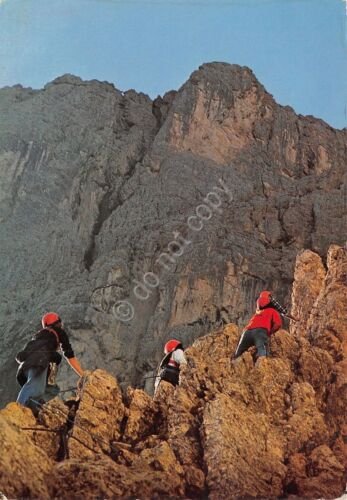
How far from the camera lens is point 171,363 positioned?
9953 millimetres

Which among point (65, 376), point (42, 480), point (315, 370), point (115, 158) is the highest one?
point (115, 158)

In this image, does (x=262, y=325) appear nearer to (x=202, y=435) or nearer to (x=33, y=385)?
(x=202, y=435)

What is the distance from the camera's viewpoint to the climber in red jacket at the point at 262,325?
9.49 metres

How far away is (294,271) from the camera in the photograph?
1123 centimetres

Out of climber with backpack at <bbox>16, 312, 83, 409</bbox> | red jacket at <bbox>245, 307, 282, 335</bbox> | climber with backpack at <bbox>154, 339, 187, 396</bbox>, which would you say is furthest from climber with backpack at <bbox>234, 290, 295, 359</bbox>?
climber with backpack at <bbox>16, 312, 83, 409</bbox>

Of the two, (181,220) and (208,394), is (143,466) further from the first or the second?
(181,220)

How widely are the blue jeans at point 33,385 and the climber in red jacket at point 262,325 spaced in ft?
8.27

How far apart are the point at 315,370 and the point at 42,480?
365 centimetres

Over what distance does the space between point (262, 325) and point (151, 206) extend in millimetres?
3901

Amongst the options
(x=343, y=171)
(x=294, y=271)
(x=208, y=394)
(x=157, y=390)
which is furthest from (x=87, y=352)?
(x=343, y=171)

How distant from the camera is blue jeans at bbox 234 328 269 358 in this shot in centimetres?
944

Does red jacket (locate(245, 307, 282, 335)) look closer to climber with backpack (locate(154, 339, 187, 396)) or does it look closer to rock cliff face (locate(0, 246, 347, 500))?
rock cliff face (locate(0, 246, 347, 500))

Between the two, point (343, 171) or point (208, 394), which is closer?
point (208, 394)

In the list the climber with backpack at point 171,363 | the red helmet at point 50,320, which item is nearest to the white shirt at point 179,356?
the climber with backpack at point 171,363
